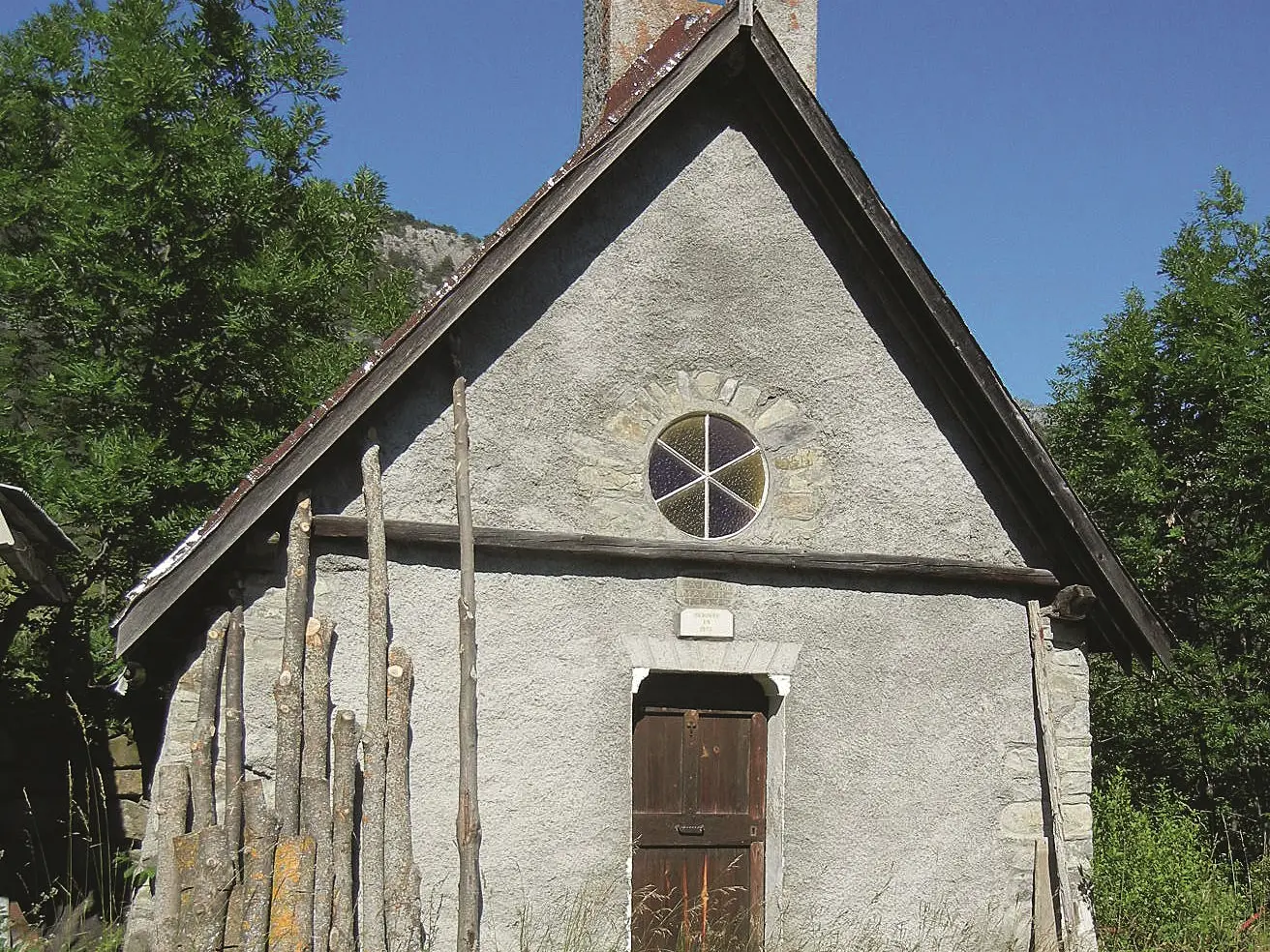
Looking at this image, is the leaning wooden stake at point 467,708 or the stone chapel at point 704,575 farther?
the stone chapel at point 704,575

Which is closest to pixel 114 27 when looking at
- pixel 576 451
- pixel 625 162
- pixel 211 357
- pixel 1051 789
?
pixel 211 357

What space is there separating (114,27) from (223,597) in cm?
829

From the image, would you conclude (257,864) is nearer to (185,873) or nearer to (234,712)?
(185,873)

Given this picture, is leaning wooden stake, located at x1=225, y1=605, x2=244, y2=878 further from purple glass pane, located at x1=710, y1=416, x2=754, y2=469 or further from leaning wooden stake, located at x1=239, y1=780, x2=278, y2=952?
purple glass pane, located at x1=710, y1=416, x2=754, y2=469

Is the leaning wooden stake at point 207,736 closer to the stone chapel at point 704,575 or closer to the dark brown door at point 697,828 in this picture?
Result: the stone chapel at point 704,575

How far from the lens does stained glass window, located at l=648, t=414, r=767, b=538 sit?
762 centimetres

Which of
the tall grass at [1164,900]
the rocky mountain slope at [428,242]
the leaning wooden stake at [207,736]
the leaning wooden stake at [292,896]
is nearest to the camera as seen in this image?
the leaning wooden stake at [292,896]

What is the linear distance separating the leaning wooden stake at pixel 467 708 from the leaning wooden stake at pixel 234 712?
1137 mm

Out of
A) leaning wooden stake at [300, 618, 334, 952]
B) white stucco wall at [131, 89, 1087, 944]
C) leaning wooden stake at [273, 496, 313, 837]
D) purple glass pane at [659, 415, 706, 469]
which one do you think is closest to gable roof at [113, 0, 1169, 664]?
white stucco wall at [131, 89, 1087, 944]

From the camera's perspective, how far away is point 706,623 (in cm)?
741

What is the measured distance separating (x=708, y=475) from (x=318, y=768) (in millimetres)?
2845

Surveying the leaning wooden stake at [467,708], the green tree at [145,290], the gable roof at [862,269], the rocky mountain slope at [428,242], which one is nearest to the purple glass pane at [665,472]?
the leaning wooden stake at [467,708]

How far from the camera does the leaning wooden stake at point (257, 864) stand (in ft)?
20.3

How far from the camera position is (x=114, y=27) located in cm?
1269
